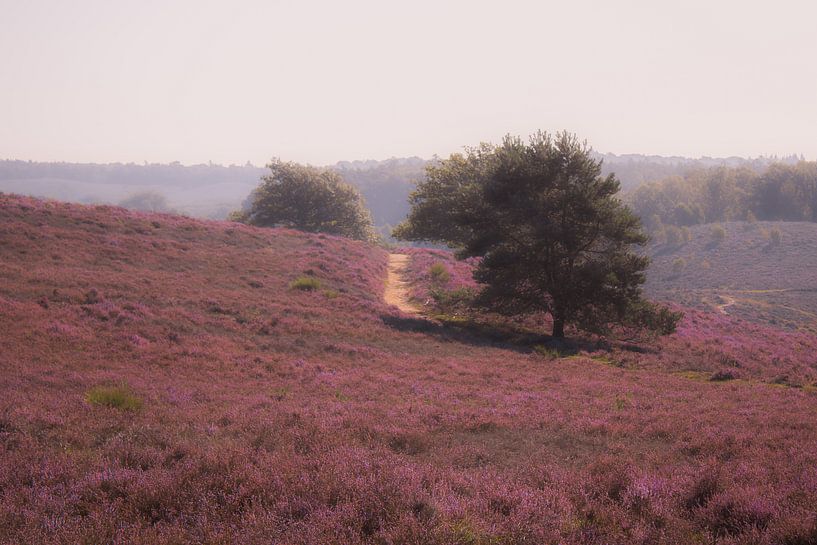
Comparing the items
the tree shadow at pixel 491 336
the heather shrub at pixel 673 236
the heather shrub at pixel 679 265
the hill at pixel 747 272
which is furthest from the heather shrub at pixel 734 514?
the heather shrub at pixel 673 236

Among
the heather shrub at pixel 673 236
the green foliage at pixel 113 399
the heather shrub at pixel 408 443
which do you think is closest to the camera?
the heather shrub at pixel 408 443

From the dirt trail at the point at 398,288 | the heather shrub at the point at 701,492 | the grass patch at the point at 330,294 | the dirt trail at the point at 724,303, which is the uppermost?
the heather shrub at the point at 701,492

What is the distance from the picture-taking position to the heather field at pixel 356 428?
191 inches

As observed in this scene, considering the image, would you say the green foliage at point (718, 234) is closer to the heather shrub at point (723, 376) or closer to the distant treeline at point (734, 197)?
the distant treeline at point (734, 197)

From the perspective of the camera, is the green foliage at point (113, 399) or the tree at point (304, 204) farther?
the tree at point (304, 204)

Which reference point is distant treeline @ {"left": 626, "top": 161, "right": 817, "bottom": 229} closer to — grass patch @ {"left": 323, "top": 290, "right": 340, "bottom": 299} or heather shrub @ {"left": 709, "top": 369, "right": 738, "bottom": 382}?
grass patch @ {"left": 323, "top": 290, "right": 340, "bottom": 299}

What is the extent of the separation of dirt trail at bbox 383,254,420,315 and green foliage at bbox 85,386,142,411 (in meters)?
18.6

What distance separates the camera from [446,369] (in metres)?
15.8

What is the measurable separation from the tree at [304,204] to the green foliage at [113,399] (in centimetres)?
5762

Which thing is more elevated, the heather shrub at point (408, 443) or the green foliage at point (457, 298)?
the heather shrub at point (408, 443)

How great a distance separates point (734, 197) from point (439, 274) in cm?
15020

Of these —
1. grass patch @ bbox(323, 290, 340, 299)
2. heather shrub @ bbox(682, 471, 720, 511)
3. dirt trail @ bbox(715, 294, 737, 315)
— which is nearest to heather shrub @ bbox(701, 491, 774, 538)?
heather shrub @ bbox(682, 471, 720, 511)

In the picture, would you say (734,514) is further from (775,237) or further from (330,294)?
(775,237)

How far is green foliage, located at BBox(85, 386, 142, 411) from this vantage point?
9195 mm
